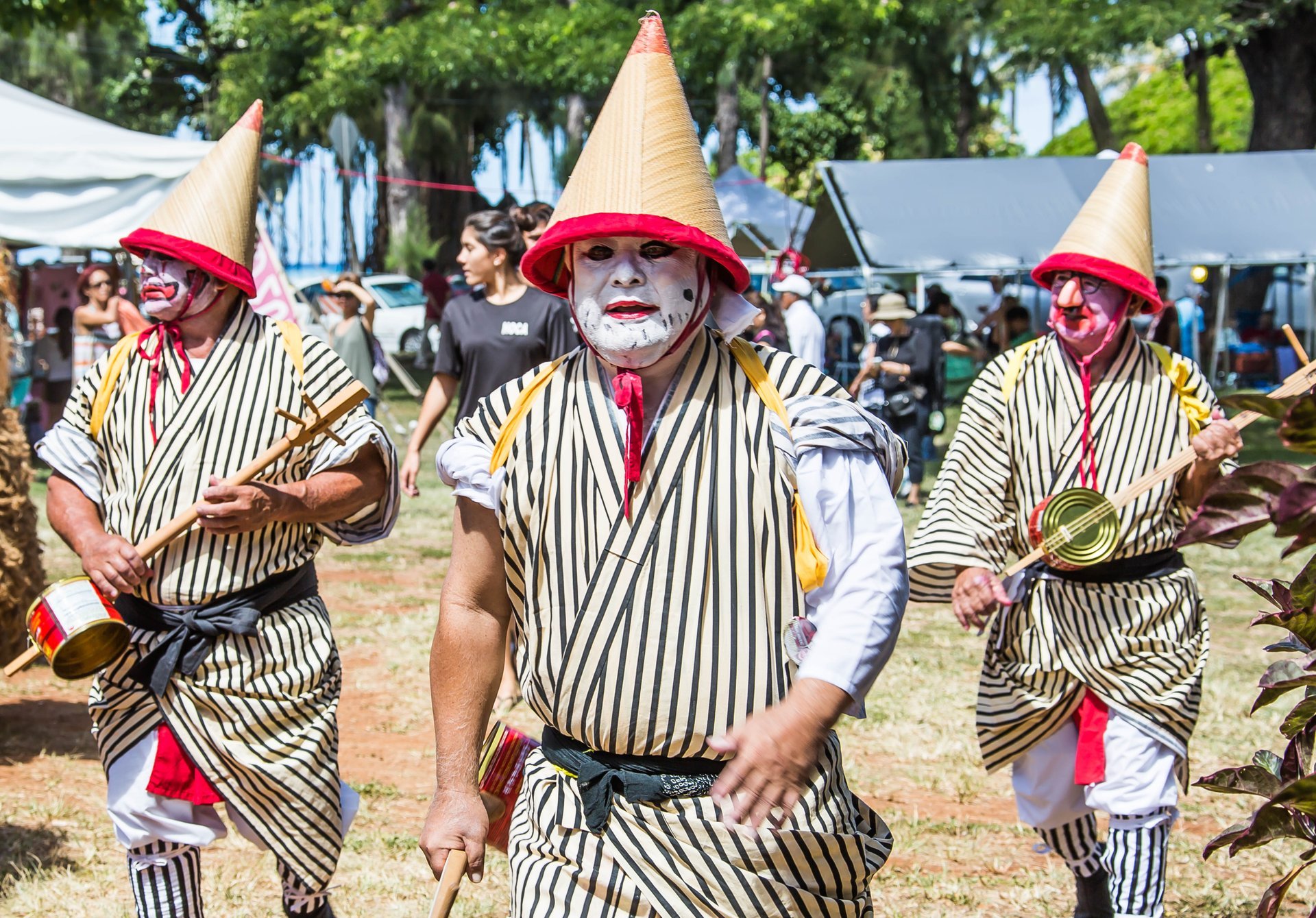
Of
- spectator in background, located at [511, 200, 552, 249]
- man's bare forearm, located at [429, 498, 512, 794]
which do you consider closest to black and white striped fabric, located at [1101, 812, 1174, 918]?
man's bare forearm, located at [429, 498, 512, 794]

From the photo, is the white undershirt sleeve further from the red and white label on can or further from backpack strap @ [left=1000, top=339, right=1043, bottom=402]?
backpack strap @ [left=1000, top=339, right=1043, bottom=402]

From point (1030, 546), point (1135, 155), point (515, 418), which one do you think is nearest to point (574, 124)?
point (1135, 155)

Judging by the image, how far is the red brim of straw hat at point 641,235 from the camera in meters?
2.63

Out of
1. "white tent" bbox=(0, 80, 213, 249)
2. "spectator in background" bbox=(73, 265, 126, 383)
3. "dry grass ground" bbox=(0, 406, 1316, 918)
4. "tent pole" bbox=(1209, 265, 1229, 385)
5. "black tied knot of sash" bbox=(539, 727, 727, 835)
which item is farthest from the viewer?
"tent pole" bbox=(1209, 265, 1229, 385)

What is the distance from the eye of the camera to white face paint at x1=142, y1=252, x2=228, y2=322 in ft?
12.9

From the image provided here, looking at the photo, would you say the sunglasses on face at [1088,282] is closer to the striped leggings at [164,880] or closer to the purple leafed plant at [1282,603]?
the purple leafed plant at [1282,603]

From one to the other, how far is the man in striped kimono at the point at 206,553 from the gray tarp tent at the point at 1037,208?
1259cm

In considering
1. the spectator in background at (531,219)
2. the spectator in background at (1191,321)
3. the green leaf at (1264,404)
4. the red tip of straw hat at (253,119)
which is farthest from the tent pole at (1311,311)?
the green leaf at (1264,404)

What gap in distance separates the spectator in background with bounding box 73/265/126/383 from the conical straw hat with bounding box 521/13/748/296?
399 inches

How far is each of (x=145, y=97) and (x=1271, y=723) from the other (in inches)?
1531

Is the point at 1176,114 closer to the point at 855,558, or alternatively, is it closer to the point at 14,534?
the point at 14,534

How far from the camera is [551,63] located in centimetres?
2848

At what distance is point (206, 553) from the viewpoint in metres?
3.87

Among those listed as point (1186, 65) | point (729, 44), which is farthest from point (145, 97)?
point (1186, 65)
